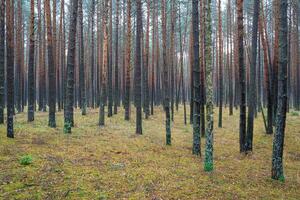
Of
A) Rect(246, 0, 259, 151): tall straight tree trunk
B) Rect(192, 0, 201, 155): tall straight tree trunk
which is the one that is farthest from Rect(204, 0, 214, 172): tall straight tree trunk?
Rect(246, 0, 259, 151): tall straight tree trunk

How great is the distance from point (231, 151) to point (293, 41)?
25.3m

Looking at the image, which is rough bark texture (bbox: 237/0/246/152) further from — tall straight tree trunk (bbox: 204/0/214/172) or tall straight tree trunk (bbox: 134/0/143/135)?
tall straight tree trunk (bbox: 134/0/143/135)

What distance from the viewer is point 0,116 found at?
47.6 feet

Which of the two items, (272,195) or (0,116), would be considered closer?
(272,195)

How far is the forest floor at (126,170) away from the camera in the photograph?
6.88m

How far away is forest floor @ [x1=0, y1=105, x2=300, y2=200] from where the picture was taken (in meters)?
6.88

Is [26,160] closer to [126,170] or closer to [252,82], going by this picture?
[126,170]

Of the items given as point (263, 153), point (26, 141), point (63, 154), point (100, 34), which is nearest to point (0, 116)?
point (26, 141)

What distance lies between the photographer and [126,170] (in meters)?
8.75

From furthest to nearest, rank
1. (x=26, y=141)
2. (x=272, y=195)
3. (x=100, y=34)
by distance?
(x=100, y=34) → (x=26, y=141) → (x=272, y=195)

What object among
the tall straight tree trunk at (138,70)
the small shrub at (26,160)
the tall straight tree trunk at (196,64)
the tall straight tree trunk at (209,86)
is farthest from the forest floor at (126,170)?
the tall straight tree trunk at (196,64)

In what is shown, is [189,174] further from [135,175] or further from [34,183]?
[34,183]

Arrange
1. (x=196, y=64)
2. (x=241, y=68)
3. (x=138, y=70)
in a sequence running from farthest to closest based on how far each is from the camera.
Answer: (x=138, y=70)
(x=241, y=68)
(x=196, y=64)

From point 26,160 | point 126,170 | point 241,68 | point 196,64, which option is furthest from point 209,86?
point 26,160
